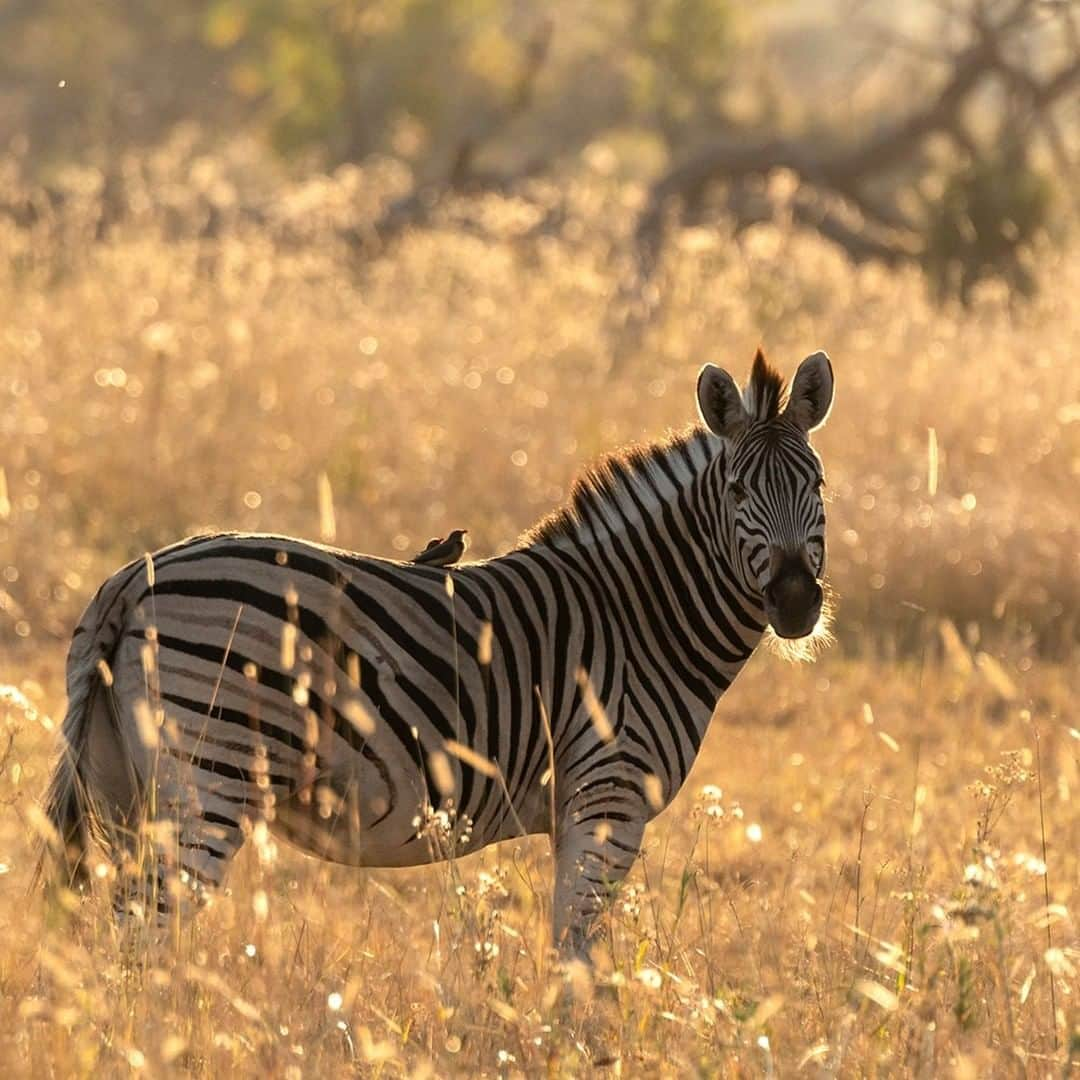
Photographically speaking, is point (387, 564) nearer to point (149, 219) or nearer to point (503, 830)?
point (503, 830)

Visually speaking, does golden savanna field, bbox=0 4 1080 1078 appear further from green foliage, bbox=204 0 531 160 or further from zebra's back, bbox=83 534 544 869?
green foliage, bbox=204 0 531 160

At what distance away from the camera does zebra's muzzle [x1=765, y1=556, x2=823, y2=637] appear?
4.70m

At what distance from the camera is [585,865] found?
4684 millimetres

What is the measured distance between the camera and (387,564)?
4.71 m

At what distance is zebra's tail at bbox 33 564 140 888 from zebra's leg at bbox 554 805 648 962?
1129mm

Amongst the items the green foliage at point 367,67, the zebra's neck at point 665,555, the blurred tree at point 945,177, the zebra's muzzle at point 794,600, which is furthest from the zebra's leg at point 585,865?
the green foliage at point 367,67

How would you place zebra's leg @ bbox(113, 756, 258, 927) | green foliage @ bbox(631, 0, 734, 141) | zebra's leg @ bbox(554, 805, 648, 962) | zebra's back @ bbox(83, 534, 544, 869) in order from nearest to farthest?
zebra's leg @ bbox(113, 756, 258, 927), zebra's back @ bbox(83, 534, 544, 869), zebra's leg @ bbox(554, 805, 648, 962), green foliage @ bbox(631, 0, 734, 141)

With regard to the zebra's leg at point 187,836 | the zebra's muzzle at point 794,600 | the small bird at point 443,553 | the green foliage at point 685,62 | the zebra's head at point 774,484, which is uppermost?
the green foliage at point 685,62

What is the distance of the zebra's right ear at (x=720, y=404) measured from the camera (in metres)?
4.93

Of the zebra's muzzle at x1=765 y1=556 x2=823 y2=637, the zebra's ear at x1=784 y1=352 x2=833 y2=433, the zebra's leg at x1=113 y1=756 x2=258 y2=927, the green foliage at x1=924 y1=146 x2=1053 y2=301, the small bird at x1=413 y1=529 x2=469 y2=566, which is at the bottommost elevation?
the zebra's leg at x1=113 y1=756 x2=258 y2=927

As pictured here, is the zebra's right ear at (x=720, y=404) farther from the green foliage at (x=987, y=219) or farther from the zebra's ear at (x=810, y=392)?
the green foliage at (x=987, y=219)

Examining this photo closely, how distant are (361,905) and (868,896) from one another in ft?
5.10

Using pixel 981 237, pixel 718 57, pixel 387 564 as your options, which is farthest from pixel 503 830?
pixel 718 57

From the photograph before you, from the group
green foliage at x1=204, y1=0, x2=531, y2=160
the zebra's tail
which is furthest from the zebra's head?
green foliage at x1=204, y1=0, x2=531, y2=160
